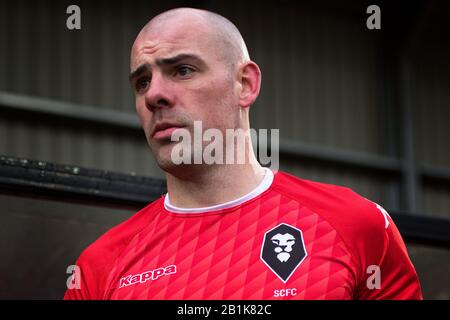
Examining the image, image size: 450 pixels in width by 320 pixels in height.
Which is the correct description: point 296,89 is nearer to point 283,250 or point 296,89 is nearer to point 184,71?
point 184,71

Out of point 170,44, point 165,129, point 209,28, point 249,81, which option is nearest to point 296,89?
point 249,81

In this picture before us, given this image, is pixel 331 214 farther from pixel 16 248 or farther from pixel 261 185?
pixel 16 248

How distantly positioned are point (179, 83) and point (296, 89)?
7.42m

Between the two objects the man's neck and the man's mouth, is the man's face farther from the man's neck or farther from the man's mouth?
the man's neck

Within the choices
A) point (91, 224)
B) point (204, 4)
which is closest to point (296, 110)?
point (204, 4)

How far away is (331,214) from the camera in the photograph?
3.03m

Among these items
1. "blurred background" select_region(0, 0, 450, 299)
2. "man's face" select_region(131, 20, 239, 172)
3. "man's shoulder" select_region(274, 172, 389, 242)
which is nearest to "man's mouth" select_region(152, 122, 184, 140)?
"man's face" select_region(131, 20, 239, 172)

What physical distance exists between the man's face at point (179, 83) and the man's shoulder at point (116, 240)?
0.30 meters

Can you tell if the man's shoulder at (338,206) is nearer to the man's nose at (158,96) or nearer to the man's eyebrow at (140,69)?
the man's nose at (158,96)

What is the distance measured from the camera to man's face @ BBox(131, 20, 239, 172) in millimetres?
3066

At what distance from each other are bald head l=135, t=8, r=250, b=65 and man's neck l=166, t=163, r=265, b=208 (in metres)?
0.38

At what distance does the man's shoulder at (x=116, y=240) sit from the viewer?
3.29 meters

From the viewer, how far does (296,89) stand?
34.3 feet

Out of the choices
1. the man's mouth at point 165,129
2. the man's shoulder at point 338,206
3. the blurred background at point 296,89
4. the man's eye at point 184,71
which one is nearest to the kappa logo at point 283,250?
the man's shoulder at point 338,206
